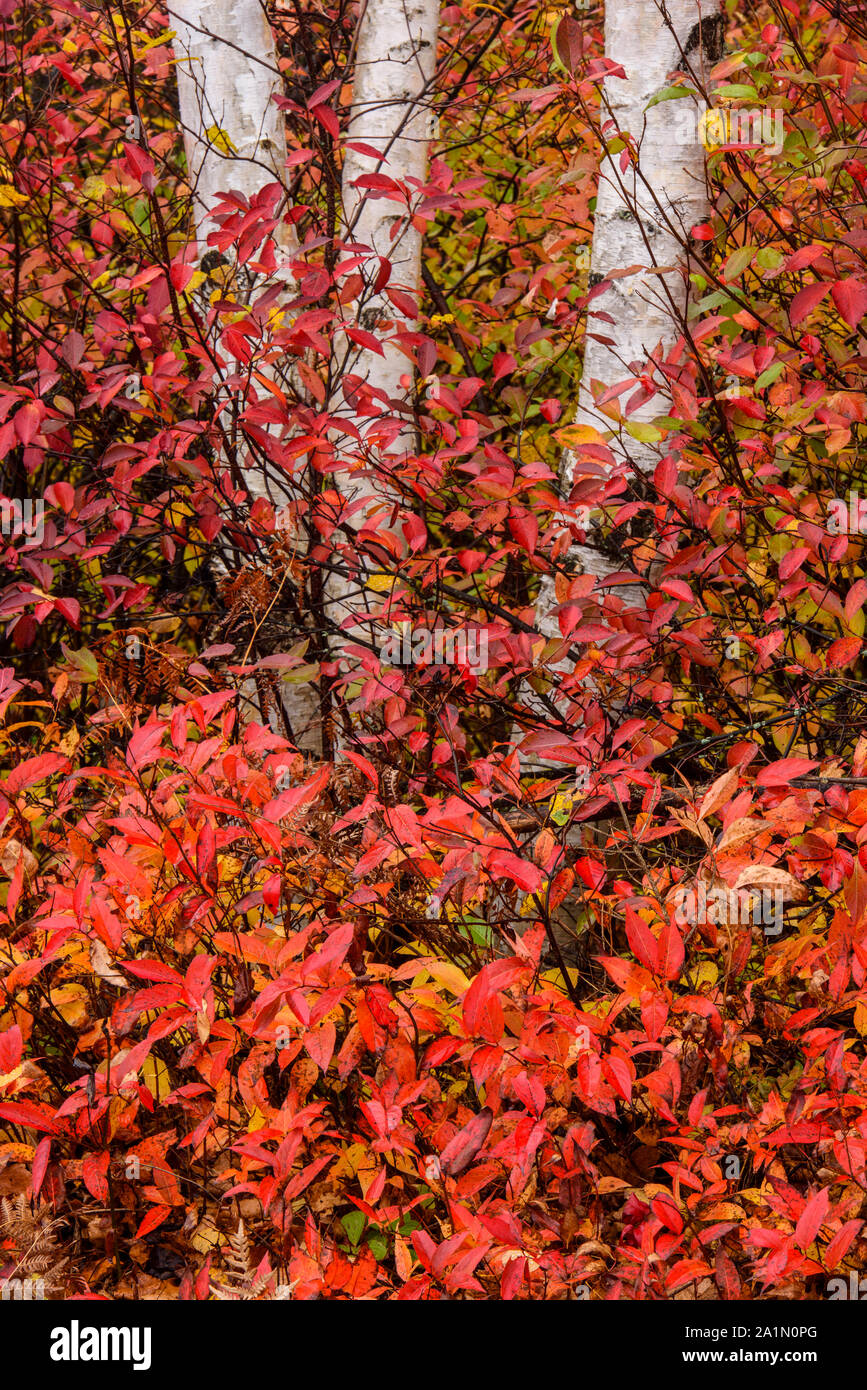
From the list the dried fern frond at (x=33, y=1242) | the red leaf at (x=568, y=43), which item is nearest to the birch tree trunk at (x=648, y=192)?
the red leaf at (x=568, y=43)

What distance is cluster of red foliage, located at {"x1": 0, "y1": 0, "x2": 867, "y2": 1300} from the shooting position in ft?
5.70

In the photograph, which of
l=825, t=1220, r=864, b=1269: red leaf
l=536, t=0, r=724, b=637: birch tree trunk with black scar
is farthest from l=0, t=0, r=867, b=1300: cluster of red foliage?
l=536, t=0, r=724, b=637: birch tree trunk with black scar

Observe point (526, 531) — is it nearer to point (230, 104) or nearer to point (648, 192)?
point (648, 192)

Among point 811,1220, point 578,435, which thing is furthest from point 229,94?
point 811,1220

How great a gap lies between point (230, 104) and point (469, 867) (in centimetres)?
222

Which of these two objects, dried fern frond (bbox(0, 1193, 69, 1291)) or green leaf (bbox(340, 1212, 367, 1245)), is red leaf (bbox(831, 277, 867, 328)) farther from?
dried fern frond (bbox(0, 1193, 69, 1291))

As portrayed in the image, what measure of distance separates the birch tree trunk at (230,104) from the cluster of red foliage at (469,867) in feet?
0.38

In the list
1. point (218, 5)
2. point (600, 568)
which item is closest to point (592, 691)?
point (600, 568)

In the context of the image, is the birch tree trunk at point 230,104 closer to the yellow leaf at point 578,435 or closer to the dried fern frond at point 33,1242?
the yellow leaf at point 578,435

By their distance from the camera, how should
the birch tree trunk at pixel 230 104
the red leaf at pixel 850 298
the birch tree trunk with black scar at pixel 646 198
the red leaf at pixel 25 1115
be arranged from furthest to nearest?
the birch tree trunk at pixel 230 104 → the birch tree trunk with black scar at pixel 646 198 → the red leaf at pixel 850 298 → the red leaf at pixel 25 1115

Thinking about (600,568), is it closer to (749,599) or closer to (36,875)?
(749,599)

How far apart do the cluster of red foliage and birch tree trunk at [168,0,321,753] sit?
117mm

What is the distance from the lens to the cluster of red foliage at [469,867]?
1.74 m

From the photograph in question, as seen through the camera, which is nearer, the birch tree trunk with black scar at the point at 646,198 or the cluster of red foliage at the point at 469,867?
the cluster of red foliage at the point at 469,867
